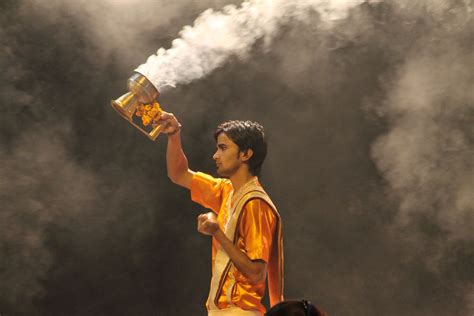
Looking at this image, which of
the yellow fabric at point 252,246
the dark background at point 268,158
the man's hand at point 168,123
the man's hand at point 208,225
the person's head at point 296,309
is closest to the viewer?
the person's head at point 296,309

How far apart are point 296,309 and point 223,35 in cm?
239

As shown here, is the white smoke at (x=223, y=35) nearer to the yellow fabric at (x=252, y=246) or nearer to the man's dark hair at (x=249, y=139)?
the man's dark hair at (x=249, y=139)

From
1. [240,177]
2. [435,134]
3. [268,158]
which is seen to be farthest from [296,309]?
[435,134]

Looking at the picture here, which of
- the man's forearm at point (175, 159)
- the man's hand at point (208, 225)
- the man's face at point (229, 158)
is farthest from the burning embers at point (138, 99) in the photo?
the man's hand at point (208, 225)

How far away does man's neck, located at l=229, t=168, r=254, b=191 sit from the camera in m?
3.04

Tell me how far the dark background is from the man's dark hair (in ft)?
5.59

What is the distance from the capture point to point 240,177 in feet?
10.0

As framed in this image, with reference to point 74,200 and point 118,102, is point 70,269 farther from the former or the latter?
point 118,102

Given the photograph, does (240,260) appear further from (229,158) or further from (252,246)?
(229,158)

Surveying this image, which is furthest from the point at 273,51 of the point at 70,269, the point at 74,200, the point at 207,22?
the point at 70,269

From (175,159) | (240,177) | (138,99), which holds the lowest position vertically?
(240,177)

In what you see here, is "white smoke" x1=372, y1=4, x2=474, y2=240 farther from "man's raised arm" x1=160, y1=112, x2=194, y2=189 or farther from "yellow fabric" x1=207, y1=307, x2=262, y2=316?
"yellow fabric" x1=207, y1=307, x2=262, y2=316

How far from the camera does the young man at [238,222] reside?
2727 mm

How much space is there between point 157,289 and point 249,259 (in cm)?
211
